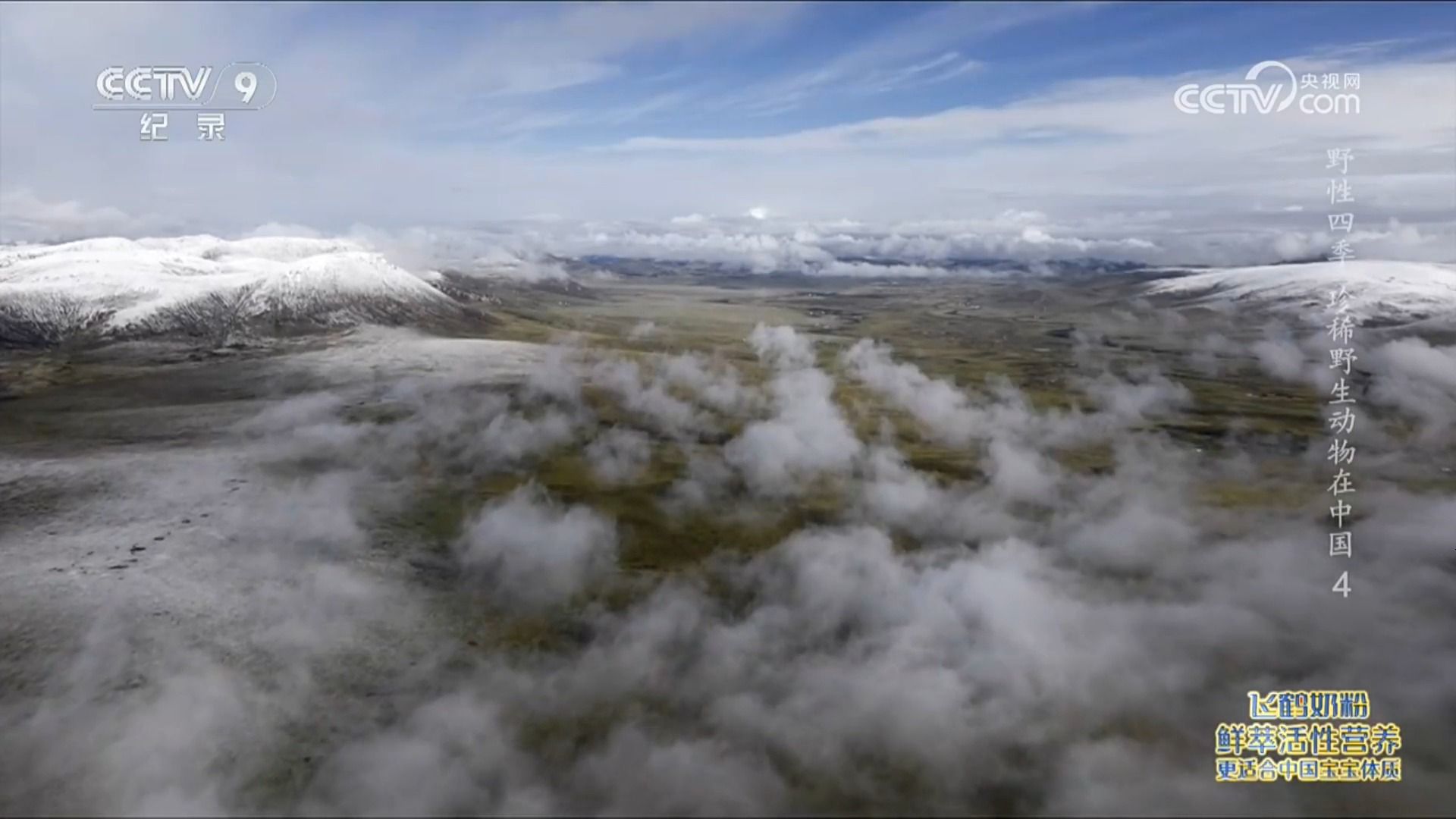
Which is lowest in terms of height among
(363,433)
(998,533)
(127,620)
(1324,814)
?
(1324,814)

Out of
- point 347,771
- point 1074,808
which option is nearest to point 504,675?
point 347,771

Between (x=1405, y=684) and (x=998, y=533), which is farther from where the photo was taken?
(x=998, y=533)

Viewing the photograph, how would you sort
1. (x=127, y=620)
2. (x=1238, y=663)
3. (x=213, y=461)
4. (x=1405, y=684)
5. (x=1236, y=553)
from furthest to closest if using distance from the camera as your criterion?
(x=213, y=461) < (x=1236, y=553) < (x=1238, y=663) < (x=1405, y=684) < (x=127, y=620)

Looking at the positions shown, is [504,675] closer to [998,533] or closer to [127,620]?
[127,620]

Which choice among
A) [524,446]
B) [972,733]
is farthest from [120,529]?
[972,733]

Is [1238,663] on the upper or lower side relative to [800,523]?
lower

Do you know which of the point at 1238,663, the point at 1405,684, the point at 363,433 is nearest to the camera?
the point at 1405,684

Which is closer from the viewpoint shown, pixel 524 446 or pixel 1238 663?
pixel 1238 663

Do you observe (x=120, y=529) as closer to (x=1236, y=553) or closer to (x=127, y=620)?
(x=127, y=620)

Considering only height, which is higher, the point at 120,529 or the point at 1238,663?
the point at 120,529
